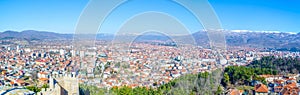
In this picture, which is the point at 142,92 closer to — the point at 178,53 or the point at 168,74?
the point at 168,74

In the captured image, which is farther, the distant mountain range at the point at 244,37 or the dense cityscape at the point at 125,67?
the distant mountain range at the point at 244,37

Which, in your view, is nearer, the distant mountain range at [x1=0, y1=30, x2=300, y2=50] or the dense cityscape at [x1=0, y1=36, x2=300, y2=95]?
the dense cityscape at [x1=0, y1=36, x2=300, y2=95]

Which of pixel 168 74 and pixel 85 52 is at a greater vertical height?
pixel 85 52

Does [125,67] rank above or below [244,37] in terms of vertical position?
below

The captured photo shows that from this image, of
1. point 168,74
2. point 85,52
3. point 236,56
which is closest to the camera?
point 85,52

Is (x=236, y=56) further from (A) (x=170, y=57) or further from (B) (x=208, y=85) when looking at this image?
(B) (x=208, y=85)

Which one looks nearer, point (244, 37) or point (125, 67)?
point (125, 67)

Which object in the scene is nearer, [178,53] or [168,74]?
[168,74]

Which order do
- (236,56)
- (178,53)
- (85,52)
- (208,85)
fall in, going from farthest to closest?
(236,56), (178,53), (85,52), (208,85)

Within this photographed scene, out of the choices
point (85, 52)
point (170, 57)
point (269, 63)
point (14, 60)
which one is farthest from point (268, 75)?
point (14, 60)

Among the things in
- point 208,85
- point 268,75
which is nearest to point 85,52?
point 208,85
